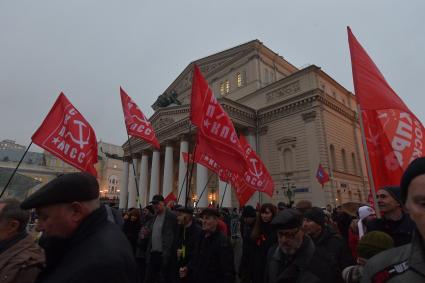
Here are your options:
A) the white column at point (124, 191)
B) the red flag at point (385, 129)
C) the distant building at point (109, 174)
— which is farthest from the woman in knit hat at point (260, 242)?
the distant building at point (109, 174)

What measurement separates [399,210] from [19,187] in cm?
1582

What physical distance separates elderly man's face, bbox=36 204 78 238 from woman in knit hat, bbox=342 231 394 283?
217 cm

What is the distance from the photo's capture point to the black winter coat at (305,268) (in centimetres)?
260

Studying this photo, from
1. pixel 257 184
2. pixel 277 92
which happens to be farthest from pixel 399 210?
pixel 277 92

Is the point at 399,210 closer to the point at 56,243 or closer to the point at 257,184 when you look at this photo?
the point at 56,243

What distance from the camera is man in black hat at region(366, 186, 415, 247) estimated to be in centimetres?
280

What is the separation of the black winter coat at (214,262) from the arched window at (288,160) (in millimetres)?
21001

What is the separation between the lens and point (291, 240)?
2879 millimetres

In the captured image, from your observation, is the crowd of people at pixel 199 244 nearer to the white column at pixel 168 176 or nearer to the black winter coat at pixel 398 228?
the black winter coat at pixel 398 228

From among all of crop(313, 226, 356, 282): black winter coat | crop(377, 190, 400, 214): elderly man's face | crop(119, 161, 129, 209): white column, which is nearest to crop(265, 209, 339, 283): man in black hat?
crop(313, 226, 356, 282): black winter coat

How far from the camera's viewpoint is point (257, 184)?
959 cm

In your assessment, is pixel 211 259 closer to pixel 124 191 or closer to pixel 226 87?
pixel 226 87

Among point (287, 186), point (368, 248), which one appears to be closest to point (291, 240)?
point (368, 248)

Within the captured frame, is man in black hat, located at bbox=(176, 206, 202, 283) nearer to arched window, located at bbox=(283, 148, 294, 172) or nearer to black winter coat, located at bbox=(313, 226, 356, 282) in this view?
black winter coat, located at bbox=(313, 226, 356, 282)
